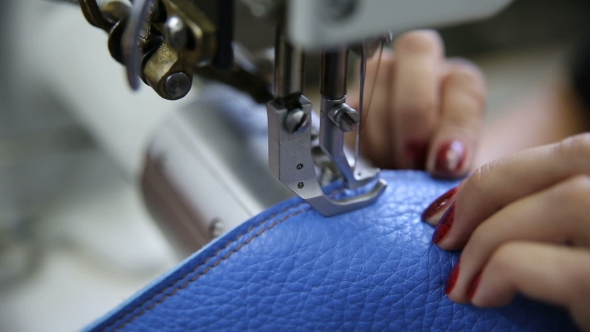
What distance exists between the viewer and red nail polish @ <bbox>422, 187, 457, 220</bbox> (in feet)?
1.24

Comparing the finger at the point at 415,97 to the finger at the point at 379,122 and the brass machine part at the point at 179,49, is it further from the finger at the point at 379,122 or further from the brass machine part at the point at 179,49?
the brass machine part at the point at 179,49

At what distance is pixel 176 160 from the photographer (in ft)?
1.63

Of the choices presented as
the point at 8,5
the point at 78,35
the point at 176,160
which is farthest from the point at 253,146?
the point at 8,5

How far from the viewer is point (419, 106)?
1.95ft

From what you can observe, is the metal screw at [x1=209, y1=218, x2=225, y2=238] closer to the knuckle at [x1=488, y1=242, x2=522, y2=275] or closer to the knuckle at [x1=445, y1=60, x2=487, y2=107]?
the knuckle at [x1=488, y1=242, x2=522, y2=275]

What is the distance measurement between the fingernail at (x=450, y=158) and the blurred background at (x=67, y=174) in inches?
10.1

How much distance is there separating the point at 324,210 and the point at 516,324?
14cm

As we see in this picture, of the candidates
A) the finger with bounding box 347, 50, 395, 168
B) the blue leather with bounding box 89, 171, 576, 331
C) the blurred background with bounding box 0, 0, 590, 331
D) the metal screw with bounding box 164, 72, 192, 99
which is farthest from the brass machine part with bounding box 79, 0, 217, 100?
the finger with bounding box 347, 50, 395, 168

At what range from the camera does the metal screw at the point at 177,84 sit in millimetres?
295

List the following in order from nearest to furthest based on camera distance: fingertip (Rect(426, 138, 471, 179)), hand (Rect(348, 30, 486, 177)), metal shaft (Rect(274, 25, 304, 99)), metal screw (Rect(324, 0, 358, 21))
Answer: metal screw (Rect(324, 0, 358, 21)), metal shaft (Rect(274, 25, 304, 99)), fingertip (Rect(426, 138, 471, 179)), hand (Rect(348, 30, 486, 177))

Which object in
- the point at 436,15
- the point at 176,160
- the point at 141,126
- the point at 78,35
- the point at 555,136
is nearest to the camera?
the point at 436,15

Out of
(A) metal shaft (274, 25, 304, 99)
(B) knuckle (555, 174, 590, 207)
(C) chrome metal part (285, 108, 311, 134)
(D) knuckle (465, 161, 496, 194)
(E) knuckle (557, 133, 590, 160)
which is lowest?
(D) knuckle (465, 161, 496, 194)

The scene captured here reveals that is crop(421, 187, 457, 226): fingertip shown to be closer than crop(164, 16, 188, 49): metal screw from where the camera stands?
No

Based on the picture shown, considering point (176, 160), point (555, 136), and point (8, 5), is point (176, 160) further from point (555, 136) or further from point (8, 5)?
point (555, 136)
